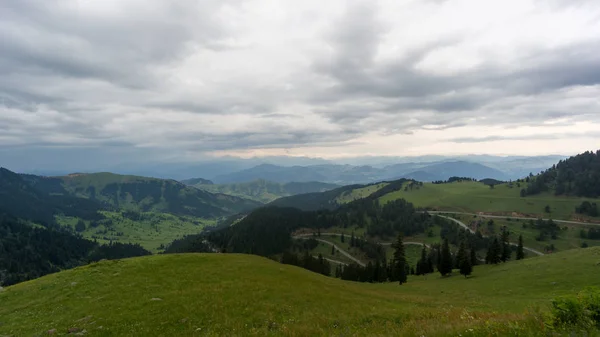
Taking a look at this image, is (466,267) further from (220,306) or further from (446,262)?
(220,306)

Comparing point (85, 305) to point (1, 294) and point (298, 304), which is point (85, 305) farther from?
point (298, 304)

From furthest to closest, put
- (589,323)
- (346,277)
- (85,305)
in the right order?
(346,277) → (85,305) → (589,323)

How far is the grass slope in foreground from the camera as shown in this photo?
18156 mm

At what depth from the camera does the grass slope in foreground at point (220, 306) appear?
18156 mm

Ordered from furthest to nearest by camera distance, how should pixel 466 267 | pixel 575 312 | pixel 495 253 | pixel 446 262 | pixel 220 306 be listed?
1. pixel 495 253
2. pixel 446 262
3. pixel 466 267
4. pixel 220 306
5. pixel 575 312

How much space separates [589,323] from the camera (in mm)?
9945

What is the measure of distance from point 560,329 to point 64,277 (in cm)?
4891

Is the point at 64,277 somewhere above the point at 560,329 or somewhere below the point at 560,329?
below

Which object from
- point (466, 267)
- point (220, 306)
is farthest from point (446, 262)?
point (220, 306)

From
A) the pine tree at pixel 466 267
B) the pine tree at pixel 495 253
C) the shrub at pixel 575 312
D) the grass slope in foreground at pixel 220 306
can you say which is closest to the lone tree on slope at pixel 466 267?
the pine tree at pixel 466 267

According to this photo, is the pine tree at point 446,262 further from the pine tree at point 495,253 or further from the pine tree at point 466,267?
the pine tree at point 495,253

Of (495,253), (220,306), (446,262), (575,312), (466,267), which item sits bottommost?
(446,262)

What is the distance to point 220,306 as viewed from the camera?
82.4 feet

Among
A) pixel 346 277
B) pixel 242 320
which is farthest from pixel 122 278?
pixel 346 277
